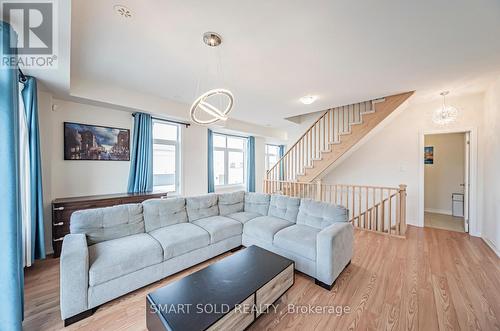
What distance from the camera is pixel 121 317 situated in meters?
1.72

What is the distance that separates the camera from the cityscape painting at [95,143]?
3.17m

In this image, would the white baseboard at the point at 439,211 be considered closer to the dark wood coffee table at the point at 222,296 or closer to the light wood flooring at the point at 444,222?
the light wood flooring at the point at 444,222

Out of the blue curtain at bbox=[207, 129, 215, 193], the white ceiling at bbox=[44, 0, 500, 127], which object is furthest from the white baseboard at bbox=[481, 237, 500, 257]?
the blue curtain at bbox=[207, 129, 215, 193]

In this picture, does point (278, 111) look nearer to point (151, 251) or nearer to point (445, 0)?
point (445, 0)

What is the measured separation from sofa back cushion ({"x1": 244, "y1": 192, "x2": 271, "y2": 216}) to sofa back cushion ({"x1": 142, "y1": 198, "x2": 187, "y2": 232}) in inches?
47.5

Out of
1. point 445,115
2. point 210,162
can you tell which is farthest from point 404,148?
point 210,162

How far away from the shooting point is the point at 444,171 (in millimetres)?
5426

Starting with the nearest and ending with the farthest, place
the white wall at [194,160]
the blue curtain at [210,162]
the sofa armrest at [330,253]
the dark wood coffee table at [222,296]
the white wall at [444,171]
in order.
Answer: the dark wood coffee table at [222,296] → the sofa armrest at [330,253] → the white wall at [194,160] → the white wall at [444,171] → the blue curtain at [210,162]

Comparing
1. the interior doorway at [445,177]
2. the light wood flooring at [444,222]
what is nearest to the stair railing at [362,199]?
the light wood flooring at [444,222]

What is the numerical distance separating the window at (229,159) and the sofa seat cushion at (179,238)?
3.32 metres

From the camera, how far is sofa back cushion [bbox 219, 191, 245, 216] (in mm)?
3409

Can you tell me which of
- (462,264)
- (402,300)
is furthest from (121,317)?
(462,264)

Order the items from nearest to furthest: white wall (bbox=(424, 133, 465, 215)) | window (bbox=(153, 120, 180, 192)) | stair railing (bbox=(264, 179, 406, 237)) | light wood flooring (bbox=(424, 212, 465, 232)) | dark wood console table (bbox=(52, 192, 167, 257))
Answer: dark wood console table (bbox=(52, 192, 167, 257)), stair railing (bbox=(264, 179, 406, 237)), light wood flooring (bbox=(424, 212, 465, 232)), window (bbox=(153, 120, 180, 192)), white wall (bbox=(424, 133, 465, 215))

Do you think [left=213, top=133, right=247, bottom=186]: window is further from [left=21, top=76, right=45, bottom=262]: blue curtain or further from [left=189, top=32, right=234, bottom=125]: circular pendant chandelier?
[left=21, top=76, right=45, bottom=262]: blue curtain
